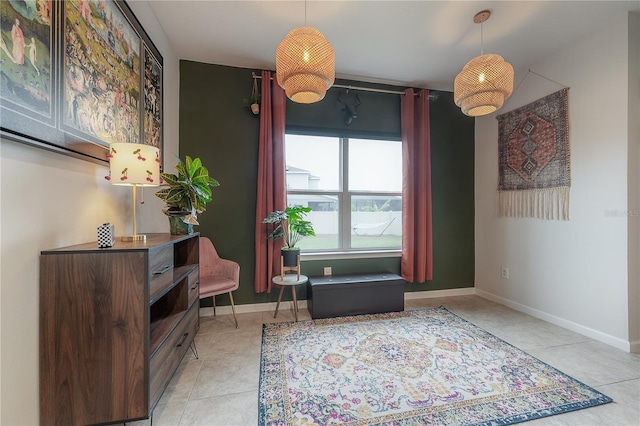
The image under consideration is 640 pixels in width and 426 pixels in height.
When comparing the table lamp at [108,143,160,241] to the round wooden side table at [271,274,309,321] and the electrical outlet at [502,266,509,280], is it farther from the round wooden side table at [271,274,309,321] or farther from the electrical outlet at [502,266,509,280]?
the electrical outlet at [502,266,509,280]

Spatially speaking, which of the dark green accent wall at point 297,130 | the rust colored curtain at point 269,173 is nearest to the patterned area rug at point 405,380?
the rust colored curtain at point 269,173

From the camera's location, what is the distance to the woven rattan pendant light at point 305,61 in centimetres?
150

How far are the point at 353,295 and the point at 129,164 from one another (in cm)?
234

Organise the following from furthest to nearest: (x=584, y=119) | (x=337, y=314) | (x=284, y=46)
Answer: (x=337, y=314) < (x=584, y=119) < (x=284, y=46)

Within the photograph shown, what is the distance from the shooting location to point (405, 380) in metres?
1.68

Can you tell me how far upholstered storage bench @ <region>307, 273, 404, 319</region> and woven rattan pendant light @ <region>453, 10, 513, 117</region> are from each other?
6.40ft

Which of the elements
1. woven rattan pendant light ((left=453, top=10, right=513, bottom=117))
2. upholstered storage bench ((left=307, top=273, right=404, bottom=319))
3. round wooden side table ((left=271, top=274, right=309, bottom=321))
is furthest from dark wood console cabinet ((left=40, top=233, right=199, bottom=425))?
woven rattan pendant light ((left=453, top=10, right=513, bottom=117))

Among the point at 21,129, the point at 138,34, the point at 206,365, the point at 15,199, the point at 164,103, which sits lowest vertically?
the point at 206,365

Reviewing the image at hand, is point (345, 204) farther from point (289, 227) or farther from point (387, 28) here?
point (387, 28)

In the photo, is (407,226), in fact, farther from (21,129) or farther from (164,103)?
(21,129)

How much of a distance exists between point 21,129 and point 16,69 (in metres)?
0.22

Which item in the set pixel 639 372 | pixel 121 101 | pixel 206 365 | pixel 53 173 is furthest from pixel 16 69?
pixel 639 372

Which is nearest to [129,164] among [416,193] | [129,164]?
[129,164]

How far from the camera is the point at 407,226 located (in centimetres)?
316
